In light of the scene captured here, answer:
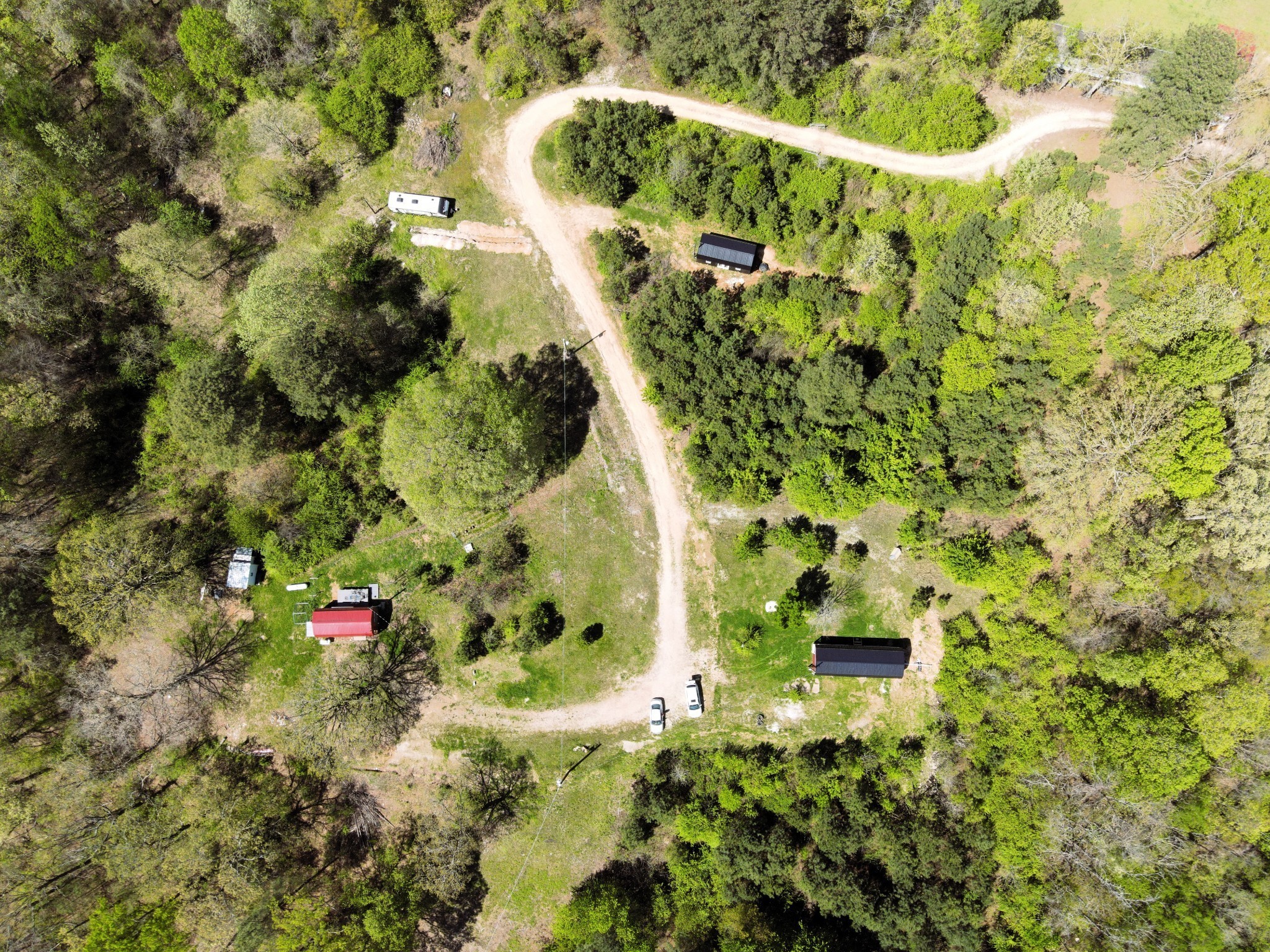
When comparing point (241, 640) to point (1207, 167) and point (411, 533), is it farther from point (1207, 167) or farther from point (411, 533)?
point (1207, 167)

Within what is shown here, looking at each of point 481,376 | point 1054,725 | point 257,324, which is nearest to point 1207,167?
point 1054,725

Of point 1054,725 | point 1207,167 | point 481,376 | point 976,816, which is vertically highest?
point 1207,167

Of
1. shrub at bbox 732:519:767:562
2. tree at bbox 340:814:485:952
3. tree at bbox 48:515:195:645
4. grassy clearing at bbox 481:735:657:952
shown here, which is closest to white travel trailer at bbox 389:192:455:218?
tree at bbox 48:515:195:645

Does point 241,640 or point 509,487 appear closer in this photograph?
point 509,487

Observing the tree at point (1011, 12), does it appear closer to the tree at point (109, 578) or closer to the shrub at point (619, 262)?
the shrub at point (619, 262)

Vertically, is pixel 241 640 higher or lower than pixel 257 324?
lower

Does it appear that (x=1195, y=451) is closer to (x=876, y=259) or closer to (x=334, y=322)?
(x=876, y=259)

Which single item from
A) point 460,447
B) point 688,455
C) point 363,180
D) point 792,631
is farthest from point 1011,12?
point 363,180
